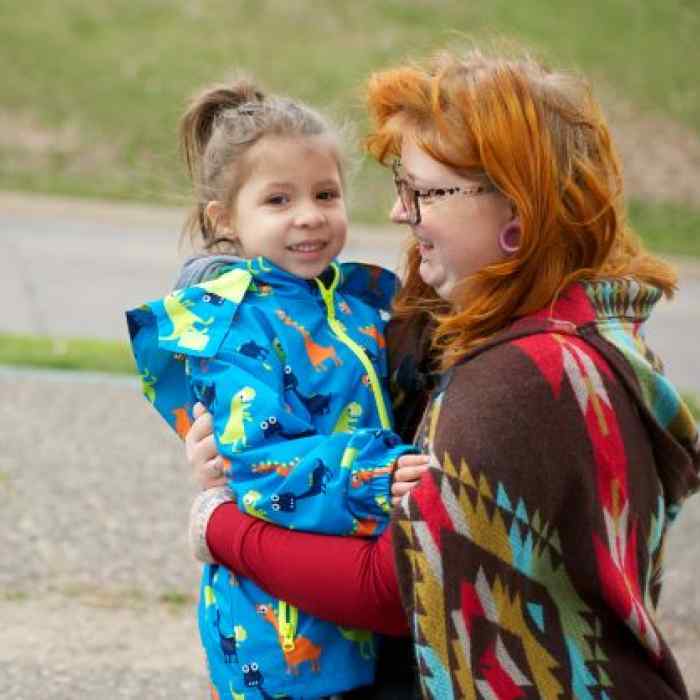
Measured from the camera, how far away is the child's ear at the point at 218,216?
9.15 feet

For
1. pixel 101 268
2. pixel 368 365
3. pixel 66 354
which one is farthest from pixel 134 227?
pixel 368 365

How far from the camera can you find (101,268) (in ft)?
38.1

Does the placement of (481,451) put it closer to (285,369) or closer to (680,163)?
(285,369)

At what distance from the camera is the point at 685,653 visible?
4.64 m

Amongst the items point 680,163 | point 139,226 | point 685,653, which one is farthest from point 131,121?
point 685,653

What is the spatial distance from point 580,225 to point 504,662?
64 centimetres

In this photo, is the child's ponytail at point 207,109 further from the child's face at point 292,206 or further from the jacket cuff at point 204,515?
the jacket cuff at point 204,515

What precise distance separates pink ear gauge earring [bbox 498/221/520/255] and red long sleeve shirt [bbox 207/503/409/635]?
0.45 metres

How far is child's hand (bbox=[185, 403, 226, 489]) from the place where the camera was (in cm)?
248

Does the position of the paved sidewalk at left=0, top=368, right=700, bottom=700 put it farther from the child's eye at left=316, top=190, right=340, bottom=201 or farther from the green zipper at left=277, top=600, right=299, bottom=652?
the child's eye at left=316, top=190, right=340, bottom=201

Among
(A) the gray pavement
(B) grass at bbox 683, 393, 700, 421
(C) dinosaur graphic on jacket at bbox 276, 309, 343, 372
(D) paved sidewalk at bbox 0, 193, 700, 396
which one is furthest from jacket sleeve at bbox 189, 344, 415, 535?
(D) paved sidewalk at bbox 0, 193, 700, 396

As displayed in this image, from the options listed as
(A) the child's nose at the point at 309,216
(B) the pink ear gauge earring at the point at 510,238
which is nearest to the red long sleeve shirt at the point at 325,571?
(B) the pink ear gauge earring at the point at 510,238

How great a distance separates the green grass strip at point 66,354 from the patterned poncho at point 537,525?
5837 millimetres

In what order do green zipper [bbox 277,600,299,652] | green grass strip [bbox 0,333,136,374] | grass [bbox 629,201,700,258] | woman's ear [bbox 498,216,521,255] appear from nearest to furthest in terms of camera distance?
woman's ear [bbox 498,216,521,255] < green zipper [bbox 277,600,299,652] < green grass strip [bbox 0,333,136,374] < grass [bbox 629,201,700,258]
